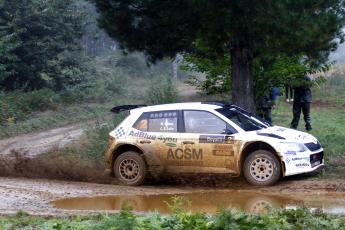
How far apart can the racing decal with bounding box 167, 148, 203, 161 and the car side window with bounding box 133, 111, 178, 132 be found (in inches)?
17.8

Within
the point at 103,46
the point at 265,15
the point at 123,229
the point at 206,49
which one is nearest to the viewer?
the point at 123,229

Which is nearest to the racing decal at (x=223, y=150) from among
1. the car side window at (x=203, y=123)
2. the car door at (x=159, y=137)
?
the car side window at (x=203, y=123)

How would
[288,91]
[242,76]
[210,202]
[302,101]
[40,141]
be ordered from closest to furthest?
[210,202]
[242,76]
[302,101]
[288,91]
[40,141]

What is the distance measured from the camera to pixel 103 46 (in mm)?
71938

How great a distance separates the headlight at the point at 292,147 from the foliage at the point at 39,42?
18.9 m

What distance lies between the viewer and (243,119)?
1272 cm

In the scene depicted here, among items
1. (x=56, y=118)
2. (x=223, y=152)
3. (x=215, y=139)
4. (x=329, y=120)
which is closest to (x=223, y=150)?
(x=223, y=152)

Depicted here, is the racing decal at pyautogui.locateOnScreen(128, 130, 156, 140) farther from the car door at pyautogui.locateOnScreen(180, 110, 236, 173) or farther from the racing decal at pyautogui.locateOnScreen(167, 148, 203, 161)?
the car door at pyautogui.locateOnScreen(180, 110, 236, 173)

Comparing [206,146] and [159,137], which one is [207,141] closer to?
[206,146]

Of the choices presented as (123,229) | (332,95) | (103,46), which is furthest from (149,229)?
(103,46)

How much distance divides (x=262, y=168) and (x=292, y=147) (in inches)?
27.8

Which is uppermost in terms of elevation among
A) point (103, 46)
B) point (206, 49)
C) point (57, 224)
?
point (103, 46)

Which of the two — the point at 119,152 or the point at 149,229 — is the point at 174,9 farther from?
the point at 149,229

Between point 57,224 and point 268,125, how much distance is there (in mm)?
6944
